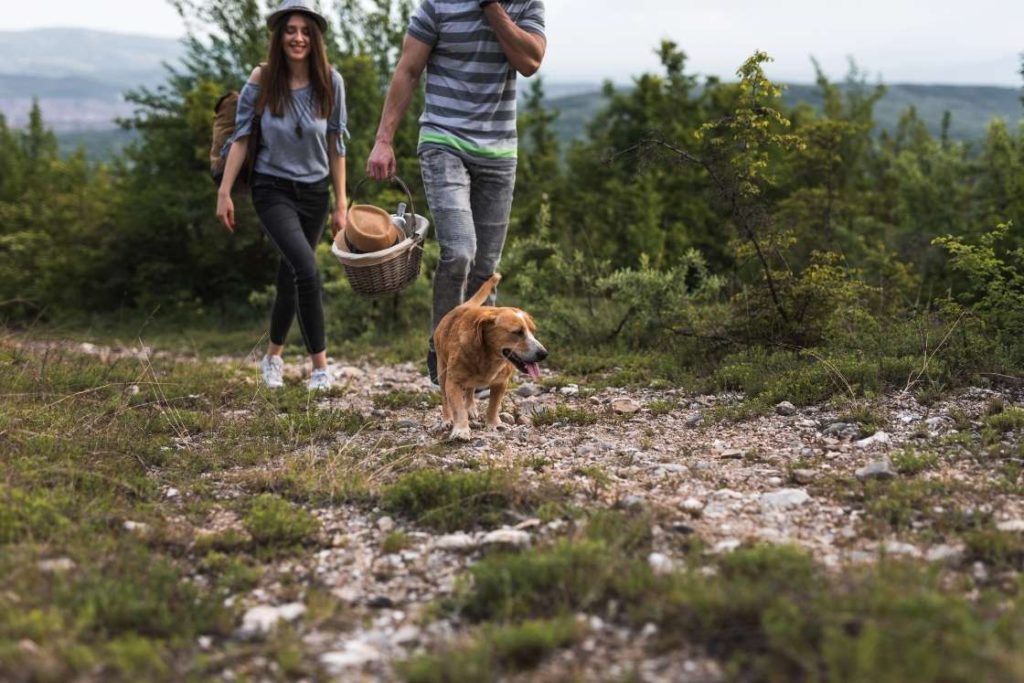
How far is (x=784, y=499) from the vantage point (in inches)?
163

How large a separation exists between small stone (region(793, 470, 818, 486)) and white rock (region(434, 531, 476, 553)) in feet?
5.52

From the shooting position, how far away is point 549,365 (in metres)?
7.76

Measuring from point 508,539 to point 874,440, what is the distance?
95.6 inches

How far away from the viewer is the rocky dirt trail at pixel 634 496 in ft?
9.82

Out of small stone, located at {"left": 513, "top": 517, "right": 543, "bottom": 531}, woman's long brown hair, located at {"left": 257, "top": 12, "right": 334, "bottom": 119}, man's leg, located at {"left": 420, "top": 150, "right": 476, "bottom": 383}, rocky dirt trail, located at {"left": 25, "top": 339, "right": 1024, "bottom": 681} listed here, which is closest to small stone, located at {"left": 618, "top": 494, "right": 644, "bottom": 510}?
rocky dirt trail, located at {"left": 25, "top": 339, "right": 1024, "bottom": 681}

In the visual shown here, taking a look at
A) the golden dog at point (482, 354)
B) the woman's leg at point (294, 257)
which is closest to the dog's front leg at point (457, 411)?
the golden dog at point (482, 354)

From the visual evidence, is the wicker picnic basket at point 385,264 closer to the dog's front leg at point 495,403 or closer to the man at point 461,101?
the man at point 461,101

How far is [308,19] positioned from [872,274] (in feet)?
20.9

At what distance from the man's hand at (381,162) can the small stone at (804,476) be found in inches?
118

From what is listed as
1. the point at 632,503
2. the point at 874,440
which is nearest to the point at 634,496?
the point at 632,503

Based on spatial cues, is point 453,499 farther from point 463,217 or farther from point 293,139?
point 293,139

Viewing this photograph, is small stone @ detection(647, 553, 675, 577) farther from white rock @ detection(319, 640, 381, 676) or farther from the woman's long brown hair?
the woman's long brown hair

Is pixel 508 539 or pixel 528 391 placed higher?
pixel 508 539

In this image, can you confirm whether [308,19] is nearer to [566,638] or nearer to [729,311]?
[729,311]
